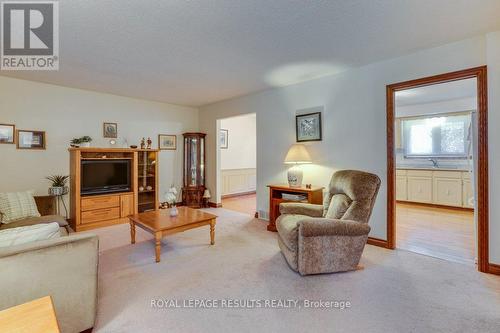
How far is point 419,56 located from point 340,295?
2.85 meters

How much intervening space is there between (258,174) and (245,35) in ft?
8.97

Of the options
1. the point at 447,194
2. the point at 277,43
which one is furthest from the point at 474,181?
the point at 447,194

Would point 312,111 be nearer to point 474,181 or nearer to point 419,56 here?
point 419,56

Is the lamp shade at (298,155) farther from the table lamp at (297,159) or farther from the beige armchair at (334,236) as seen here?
the beige armchair at (334,236)

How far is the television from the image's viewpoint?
13.3 feet

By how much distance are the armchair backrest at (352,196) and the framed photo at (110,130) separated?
418 centimetres

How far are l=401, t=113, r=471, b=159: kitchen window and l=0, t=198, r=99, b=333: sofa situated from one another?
6776 millimetres

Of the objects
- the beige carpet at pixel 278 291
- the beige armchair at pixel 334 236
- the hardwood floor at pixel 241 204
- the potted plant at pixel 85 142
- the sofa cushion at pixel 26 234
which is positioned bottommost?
the beige carpet at pixel 278 291

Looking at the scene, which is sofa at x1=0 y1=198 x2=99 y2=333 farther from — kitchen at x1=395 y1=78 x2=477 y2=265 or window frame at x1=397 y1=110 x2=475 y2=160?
window frame at x1=397 y1=110 x2=475 y2=160

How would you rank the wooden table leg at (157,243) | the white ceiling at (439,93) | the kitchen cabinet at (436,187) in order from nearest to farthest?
the wooden table leg at (157,243), the white ceiling at (439,93), the kitchen cabinet at (436,187)

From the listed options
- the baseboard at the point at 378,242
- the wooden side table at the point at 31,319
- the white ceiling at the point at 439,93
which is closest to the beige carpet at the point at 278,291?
the baseboard at the point at 378,242

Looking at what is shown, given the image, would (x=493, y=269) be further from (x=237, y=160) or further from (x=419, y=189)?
(x=237, y=160)

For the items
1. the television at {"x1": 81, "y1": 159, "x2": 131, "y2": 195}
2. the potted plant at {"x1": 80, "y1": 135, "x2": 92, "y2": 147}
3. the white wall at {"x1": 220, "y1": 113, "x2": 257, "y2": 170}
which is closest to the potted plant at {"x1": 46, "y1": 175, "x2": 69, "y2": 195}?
the television at {"x1": 81, "y1": 159, "x2": 131, "y2": 195}

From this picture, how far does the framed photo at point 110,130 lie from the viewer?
4.66 metres
